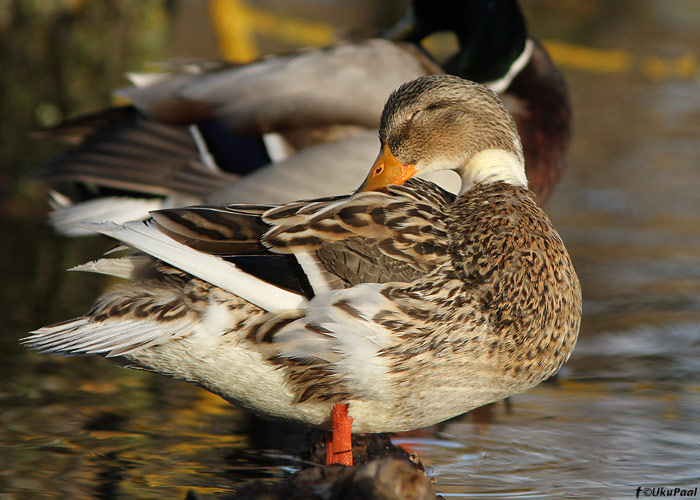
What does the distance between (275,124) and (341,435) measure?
2075mm

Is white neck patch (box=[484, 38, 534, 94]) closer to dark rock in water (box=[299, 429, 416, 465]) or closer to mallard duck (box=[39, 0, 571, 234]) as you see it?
mallard duck (box=[39, 0, 571, 234])

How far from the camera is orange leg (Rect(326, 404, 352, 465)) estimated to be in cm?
326

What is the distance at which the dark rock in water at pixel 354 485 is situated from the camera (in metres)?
2.68

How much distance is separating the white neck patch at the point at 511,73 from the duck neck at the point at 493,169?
5.90 feet

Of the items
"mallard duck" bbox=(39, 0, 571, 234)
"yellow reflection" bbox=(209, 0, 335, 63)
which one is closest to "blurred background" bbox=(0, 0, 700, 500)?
"yellow reflection" bbox=(209, 0, 335, 63)

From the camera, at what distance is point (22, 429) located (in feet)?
12.4

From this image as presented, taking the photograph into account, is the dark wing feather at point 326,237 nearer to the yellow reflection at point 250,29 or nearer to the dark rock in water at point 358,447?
the dark rock in water at point 358,447

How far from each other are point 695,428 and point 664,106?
6.93m

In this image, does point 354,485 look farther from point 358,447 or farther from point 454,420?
point 454,420

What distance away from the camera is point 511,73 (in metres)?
5.38

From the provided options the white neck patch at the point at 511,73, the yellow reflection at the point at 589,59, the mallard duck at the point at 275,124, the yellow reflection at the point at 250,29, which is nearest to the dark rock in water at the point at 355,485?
the mallard duck at the point at 275,124

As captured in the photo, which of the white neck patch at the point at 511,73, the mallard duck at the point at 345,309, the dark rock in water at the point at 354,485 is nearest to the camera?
the dark rock in water at the point at 354,485

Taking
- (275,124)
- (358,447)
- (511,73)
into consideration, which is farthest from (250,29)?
(358,447)

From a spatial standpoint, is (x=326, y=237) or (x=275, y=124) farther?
(x=275, y=124)
